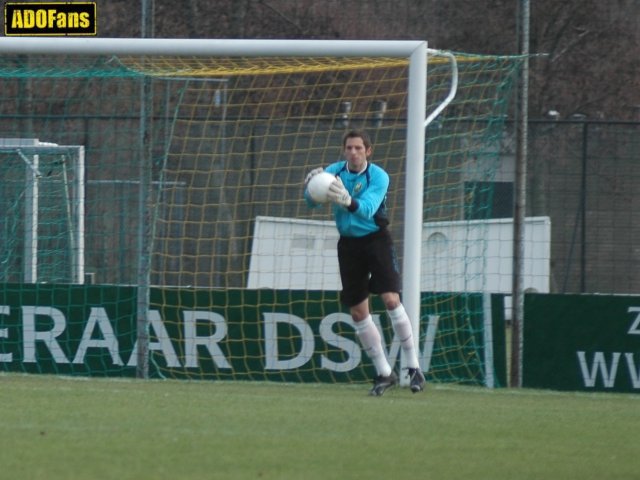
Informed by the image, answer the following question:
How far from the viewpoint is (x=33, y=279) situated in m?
12.2

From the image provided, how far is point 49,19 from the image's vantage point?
1163 centimetres

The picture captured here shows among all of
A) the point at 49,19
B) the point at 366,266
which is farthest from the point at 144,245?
the point at 366,266

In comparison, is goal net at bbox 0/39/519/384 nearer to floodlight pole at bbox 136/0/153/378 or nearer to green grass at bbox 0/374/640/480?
floodlight pole at bbox 136/0/153/378

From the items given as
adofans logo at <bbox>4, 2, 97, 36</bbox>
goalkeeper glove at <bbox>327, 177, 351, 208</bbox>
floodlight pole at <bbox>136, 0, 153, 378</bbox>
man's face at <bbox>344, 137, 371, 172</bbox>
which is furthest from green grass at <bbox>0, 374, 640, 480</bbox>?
adofans logo at <bbox>4, 2, 97, 36</bbox>

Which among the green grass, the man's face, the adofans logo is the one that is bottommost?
the green grass

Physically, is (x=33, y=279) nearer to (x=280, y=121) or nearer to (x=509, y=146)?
(x=280, y=121)

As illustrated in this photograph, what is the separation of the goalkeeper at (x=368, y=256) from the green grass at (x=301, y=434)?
343mm

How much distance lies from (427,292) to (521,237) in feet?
2.84

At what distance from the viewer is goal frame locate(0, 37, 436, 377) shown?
1038 cm

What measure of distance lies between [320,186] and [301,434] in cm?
236

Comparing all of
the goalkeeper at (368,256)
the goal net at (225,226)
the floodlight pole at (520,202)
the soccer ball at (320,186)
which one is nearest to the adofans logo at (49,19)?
the goal net at (225,226)

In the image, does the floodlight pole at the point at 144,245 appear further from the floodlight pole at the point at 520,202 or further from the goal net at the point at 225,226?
the floodlight pole at the point at 520,202

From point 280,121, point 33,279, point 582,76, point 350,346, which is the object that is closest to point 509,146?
point 280,121

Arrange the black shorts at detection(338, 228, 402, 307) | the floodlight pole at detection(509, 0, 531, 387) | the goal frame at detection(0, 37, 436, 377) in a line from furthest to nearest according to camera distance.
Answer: the floodlight pole at detection(509, 0, 531, 387)
the goal frame at detection(0, 37, 436, 377)
the black shorts at detection(338, 228, 402, 307)
